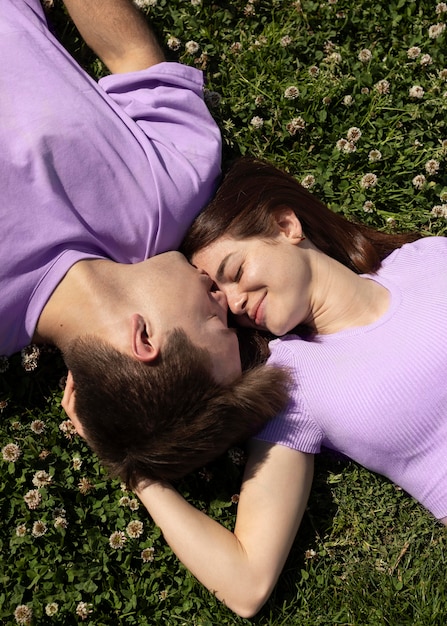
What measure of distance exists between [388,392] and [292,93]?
185 cm

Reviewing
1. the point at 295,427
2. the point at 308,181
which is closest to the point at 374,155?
the point at 308,181

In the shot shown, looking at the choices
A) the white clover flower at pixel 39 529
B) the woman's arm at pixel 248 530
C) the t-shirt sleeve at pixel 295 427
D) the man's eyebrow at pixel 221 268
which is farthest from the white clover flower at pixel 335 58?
the white clover flower at pixel 39 529

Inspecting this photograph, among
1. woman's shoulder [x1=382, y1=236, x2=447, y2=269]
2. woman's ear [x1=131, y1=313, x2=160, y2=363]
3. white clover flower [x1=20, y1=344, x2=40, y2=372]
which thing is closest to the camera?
woman's ear [x1=131, y1=313, x2=160, y2=363]

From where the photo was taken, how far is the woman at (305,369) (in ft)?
9.69

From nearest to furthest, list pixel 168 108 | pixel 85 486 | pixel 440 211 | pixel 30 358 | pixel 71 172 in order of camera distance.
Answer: pixel 71 172 < pixel 168 108 < pixel 85 486 < pixel 30 358 < pixel 440 211

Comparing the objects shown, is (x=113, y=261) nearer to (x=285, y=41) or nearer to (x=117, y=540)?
(x=117, y=540)

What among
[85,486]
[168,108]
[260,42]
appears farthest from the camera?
[260,42]

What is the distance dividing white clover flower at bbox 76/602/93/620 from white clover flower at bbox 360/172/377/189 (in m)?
2.60

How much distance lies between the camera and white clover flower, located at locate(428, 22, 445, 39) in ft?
12.6

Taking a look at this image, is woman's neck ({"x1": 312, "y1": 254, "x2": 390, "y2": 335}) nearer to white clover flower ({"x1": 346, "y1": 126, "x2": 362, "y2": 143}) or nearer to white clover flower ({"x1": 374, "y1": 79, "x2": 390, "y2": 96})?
white clover flower ({"x1": 346, "y1": 126, "x2": 362, "y2": 143})

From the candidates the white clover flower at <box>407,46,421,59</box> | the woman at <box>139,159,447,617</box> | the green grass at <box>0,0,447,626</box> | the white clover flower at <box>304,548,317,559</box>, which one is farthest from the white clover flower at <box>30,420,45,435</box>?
the white clover flower at <box>407,46,421,59</box>

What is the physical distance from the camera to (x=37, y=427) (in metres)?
3.52

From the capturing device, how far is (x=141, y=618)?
3.30 m

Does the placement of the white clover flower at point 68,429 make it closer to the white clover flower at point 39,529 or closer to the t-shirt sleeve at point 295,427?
the white clover flower at point 39,529
